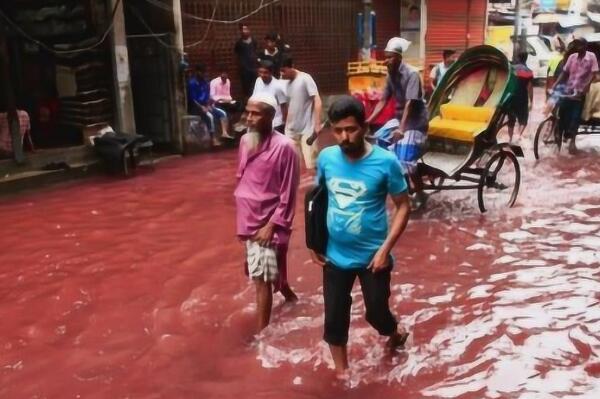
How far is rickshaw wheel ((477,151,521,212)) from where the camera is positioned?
23.4 ft

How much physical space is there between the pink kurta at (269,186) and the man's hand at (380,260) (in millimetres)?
891

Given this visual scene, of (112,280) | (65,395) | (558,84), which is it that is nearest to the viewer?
(65,395)

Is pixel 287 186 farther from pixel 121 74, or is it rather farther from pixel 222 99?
pixel 222 99

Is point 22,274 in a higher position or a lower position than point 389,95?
lower

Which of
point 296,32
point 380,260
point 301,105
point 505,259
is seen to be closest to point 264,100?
point 380,260

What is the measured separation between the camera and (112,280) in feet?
18.5

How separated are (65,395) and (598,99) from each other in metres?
9.38

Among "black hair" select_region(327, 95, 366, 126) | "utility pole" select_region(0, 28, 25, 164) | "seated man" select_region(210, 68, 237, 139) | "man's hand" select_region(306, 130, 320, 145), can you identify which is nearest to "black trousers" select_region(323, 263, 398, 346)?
"black hair" select_region(327, 95, 366, 126)

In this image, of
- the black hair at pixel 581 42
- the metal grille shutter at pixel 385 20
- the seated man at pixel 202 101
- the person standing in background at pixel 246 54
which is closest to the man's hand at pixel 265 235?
the black hair at pixel 581 42

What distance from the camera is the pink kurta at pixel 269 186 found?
410 centimetres

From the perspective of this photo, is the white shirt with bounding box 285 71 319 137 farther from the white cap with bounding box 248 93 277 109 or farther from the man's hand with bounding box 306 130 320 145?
the white cap with bounding box 248 93 277 109

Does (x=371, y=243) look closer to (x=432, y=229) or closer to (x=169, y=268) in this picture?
(x=169, y=268)

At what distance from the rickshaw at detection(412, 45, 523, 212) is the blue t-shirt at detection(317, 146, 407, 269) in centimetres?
362

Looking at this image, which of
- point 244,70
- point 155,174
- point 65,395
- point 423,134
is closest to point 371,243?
point 65,395
